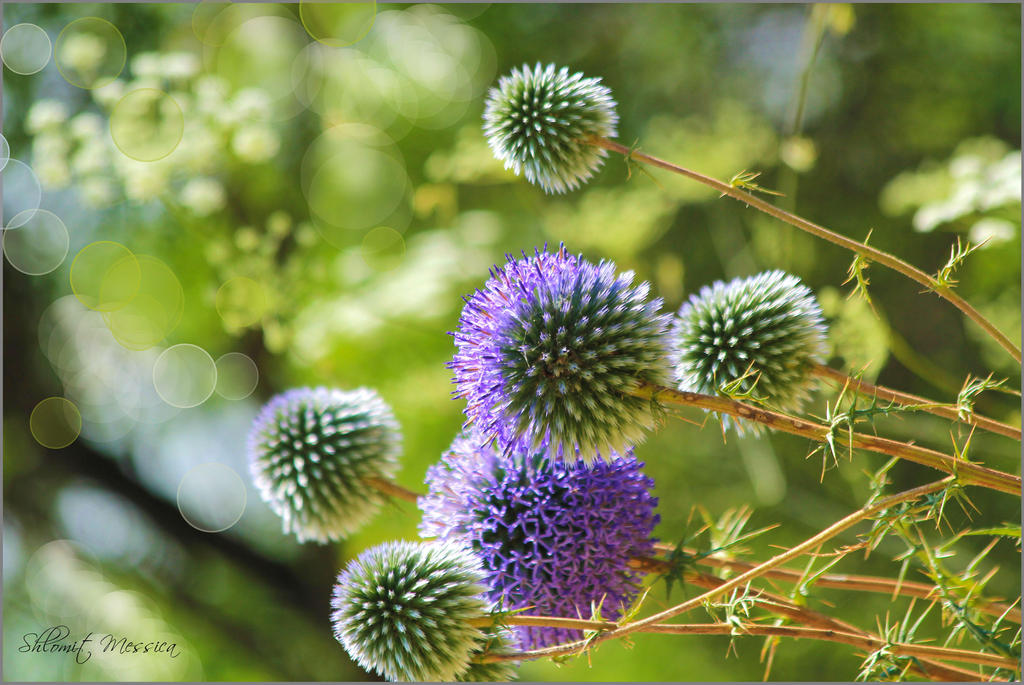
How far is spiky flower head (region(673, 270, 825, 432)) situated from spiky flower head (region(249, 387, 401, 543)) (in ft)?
0.80

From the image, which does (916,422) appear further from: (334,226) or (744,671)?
(334,226)

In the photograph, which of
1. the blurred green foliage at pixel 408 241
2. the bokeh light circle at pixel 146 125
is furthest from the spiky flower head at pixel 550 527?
the bokeh light circle at pixel 146 125

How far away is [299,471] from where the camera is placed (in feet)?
1.83

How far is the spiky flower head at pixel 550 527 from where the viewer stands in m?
0.43

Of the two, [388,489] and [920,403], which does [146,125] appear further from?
[920,403]

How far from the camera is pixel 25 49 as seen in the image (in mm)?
1090

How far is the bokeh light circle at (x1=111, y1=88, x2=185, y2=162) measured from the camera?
86cm

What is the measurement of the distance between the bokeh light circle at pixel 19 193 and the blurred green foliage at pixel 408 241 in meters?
0.03

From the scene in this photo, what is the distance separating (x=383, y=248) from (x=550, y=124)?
2.78 feet

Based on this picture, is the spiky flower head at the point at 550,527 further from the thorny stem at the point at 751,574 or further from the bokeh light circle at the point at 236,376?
the bokeh light circle at the point at 236,376

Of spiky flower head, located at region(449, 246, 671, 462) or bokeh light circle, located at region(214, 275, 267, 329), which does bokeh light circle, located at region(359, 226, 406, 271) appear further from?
spiky flower head, located at region(449, 246, 671, 462)

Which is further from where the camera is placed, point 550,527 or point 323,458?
point 323,458

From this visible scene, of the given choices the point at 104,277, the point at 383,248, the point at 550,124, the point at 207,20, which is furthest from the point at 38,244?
the point at 550,124

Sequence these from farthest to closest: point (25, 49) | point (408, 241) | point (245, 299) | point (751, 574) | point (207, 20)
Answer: point (408, 241), point (207, 20), point (25, 49), point (245, 299), point (751, 574)
